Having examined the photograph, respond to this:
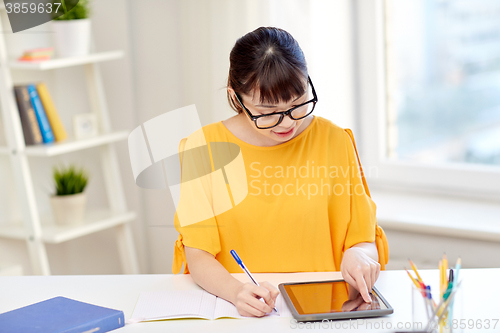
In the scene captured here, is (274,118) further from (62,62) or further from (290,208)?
(62,62)

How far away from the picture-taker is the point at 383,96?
95.4 inches

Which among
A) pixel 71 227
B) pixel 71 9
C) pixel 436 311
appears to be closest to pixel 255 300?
pixel 436 311

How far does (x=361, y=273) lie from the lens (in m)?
1.16

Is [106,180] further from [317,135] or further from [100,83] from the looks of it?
[317,135]

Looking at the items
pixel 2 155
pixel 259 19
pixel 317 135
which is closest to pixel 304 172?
pixel 317 135

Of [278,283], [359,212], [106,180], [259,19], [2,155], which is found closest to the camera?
[278,283]

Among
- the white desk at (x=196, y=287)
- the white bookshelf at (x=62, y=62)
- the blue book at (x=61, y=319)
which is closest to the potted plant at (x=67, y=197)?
the white bookshelf at (x=62, y=62)

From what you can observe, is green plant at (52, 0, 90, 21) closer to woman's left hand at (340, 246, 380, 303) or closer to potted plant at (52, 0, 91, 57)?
potted plant at (52, 0, 91, 57)

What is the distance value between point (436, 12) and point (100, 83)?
1.47 meters

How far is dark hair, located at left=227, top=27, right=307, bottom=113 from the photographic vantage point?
49.7 inches

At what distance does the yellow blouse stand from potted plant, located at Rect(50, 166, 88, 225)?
100 cm

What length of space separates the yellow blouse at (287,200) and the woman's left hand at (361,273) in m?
0.23

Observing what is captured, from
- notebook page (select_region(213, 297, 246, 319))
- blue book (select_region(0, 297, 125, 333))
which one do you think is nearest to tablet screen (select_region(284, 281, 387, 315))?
notebook page (select_region(213, 297, 246, 319))

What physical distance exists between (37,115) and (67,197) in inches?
14.0
